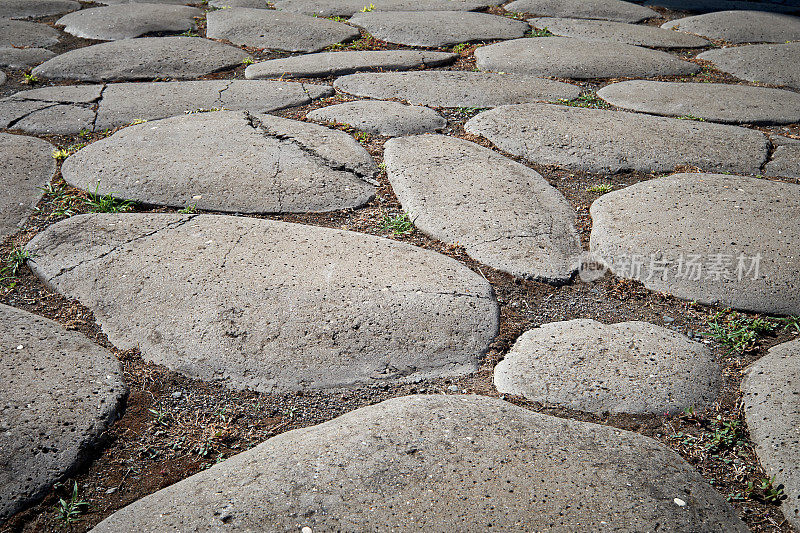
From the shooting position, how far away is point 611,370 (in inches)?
55.2

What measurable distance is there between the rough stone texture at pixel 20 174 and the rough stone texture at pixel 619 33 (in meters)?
2.46

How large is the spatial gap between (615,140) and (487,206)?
2.18 feet

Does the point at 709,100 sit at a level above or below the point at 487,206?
above

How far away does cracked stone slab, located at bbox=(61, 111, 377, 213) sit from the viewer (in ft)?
6.53

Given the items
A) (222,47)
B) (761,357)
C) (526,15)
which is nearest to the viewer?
(761,357)

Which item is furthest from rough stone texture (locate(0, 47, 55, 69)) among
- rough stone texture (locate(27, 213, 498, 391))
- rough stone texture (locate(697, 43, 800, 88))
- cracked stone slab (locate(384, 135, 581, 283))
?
rough stone texture (locate(697, 43, 800, 88))

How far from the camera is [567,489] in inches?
44.0

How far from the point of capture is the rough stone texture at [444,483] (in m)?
1.07

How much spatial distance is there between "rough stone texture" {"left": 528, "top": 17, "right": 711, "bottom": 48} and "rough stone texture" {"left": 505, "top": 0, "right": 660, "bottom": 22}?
0.13 m

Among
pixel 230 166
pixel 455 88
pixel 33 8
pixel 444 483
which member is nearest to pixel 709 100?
pixel 455 88

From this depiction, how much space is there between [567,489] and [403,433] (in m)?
0.30

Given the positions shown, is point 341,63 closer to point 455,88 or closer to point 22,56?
point 455,88

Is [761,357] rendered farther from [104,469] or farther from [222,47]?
[222,47]

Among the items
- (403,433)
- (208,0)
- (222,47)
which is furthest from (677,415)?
(208,0)
